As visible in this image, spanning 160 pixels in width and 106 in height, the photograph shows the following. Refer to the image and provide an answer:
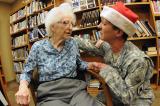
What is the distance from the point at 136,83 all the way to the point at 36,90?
72cm

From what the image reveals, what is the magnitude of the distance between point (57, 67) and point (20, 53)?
5.47 metres

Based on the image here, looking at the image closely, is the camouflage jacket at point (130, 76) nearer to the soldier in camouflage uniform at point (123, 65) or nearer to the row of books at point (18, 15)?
the soldier in camouflage uniform at point (123, 65)

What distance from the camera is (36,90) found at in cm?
181

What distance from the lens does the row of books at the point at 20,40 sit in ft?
21.8

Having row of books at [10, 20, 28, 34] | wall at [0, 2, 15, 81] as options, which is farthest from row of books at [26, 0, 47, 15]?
wall at [0, 2, 15, 81]

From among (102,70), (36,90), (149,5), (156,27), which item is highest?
(149,5)

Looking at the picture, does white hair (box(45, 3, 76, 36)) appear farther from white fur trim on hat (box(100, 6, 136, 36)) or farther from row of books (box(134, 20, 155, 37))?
Answer: row of books (box(134, 20, 155, 37))

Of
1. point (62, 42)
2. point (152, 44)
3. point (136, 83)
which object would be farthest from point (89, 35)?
point (136, 83)

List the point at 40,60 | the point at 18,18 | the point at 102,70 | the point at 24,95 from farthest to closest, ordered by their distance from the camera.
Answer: the point at 18,18, the point at 40,60, the point at 102,70, the point at 24,95

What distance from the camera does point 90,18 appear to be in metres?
4.24

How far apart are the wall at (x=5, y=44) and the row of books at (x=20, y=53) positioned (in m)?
0.40

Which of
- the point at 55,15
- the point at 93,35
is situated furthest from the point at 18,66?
the point at 55,15

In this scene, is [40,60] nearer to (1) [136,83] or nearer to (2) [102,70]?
(2) [102,70]

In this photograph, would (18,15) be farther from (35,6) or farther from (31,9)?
(35,6)
